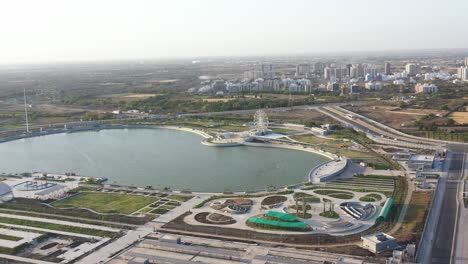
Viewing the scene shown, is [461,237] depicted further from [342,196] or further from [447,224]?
[342,196]

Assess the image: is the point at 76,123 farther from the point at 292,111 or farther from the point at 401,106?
the point at 401,106

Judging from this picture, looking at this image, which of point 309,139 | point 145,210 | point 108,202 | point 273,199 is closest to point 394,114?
point 309,139

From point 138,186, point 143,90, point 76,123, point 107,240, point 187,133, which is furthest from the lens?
point 143,90

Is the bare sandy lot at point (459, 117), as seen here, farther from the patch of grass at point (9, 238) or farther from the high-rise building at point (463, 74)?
the high-rise building at point (463, 74)

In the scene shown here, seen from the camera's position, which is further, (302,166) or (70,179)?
(302,166)

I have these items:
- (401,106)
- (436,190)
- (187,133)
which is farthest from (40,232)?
(401,106)

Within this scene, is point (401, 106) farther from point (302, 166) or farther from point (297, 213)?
point (297, 213)

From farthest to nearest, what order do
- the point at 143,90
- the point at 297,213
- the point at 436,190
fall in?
1. the point at 143,90
2. the point at 436,190
3. the point at 297,213
